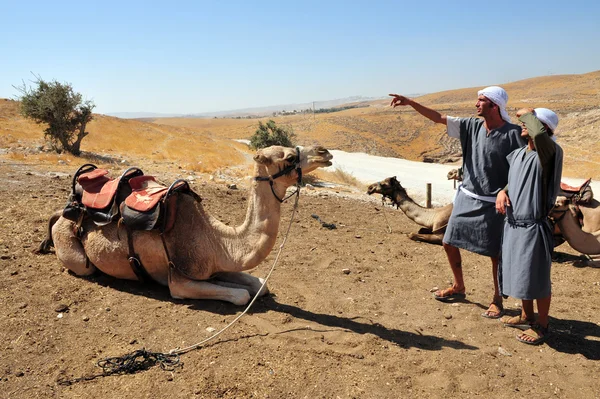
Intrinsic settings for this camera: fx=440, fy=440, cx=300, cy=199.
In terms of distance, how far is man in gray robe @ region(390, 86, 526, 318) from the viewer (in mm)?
4453

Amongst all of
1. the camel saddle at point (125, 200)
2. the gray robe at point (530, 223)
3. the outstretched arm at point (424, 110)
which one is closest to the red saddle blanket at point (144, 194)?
the camel saddle at point (125, 200)

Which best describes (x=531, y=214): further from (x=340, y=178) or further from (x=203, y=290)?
(x=340, y=178)

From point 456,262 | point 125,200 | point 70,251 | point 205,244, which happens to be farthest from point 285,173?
point 70,251

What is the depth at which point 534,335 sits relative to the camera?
436cm

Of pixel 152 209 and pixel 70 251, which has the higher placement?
pixel 152 209

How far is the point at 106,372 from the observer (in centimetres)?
371

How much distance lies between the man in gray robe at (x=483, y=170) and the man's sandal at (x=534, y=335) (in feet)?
1.89

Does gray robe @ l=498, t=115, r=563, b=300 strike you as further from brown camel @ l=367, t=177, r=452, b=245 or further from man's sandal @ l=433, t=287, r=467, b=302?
brown camel @ l=367, t=177, r=452, b=245

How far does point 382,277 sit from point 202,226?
9.22 ft

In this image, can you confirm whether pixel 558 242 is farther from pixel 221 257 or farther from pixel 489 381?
pixel 221 257

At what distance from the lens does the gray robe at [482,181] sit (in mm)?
4496

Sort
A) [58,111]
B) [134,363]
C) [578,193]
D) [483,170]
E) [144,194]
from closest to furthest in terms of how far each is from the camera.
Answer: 1. [134,363]
2. [483,170]
3. [144,194]
4. [578,193]
5. [58,111]

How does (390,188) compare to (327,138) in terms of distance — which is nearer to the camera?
(390,188)

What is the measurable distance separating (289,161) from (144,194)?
1902mm
